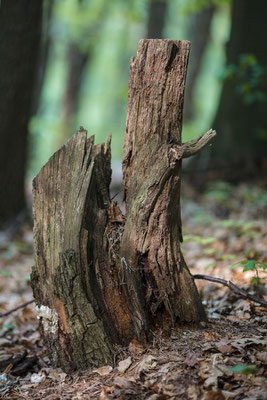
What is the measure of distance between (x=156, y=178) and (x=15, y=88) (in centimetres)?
416

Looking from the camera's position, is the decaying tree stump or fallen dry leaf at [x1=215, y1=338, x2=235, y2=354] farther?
the decaying tree stump

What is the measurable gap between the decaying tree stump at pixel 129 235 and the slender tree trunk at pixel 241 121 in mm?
5431

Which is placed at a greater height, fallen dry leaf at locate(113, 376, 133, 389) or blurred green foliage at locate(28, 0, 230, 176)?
blurred green foliage at locate(28, 0, 230, 176)

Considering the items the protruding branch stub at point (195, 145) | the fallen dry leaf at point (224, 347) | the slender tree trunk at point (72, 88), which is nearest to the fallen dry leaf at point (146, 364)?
the fallen dry leaf at point (224, 347)

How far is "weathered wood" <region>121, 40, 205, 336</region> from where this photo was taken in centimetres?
257

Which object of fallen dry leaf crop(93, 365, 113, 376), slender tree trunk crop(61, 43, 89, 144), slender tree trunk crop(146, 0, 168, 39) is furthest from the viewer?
slender tree trunk crop(61, 43, 89, 144)

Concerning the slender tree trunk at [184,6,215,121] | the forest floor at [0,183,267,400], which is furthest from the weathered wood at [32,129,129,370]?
the slender tree trunk at [184,6,215,121]

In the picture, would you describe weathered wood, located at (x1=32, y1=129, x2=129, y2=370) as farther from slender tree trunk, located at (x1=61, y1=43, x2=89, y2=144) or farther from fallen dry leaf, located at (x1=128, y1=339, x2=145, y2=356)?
slender tree trunk, located at (x1=61, y1=43, x2=89, y2=144)

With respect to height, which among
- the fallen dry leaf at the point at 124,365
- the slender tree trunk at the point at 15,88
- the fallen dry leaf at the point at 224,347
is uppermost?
the slender tree trunk at the point at 15,88

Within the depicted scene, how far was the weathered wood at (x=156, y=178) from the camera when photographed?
2.57 meters

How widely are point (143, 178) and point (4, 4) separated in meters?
4.33

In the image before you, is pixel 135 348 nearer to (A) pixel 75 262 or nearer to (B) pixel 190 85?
(A) pixel 75 262

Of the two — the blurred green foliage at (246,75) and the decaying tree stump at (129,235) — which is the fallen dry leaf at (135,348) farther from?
the blurred green foliage at (246,75)

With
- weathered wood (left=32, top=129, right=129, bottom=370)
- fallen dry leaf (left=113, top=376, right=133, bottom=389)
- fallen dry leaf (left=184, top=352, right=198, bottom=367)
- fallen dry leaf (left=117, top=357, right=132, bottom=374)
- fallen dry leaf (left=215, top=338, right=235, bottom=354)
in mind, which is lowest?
fallen dry leaf (left=113, top=376, right=133, bottom=389)
